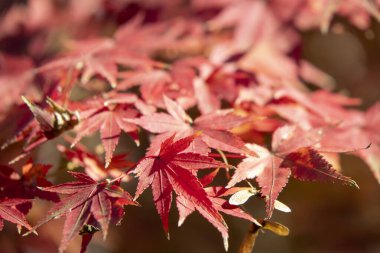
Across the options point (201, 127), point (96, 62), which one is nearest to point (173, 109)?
point (201, 127)

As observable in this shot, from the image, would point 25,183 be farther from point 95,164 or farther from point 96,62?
point 96,62

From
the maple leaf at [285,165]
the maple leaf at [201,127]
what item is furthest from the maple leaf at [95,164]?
the maple leaf at [285,165]

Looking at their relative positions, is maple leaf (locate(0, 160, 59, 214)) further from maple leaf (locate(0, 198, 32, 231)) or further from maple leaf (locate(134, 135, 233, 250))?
maple leaf (locate(134, 135, 233, 250))

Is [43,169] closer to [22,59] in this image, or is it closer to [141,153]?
[22,59]

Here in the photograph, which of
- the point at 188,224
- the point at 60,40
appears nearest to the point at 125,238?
the point at 188,224

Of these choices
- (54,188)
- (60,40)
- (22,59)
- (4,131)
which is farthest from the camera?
(60,40)

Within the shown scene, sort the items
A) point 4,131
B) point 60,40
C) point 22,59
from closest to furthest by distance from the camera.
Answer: point 4,131 → point 22,59 → point 60,40

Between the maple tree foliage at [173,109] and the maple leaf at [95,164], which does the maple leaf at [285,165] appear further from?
the maple leaf at [95,164]
